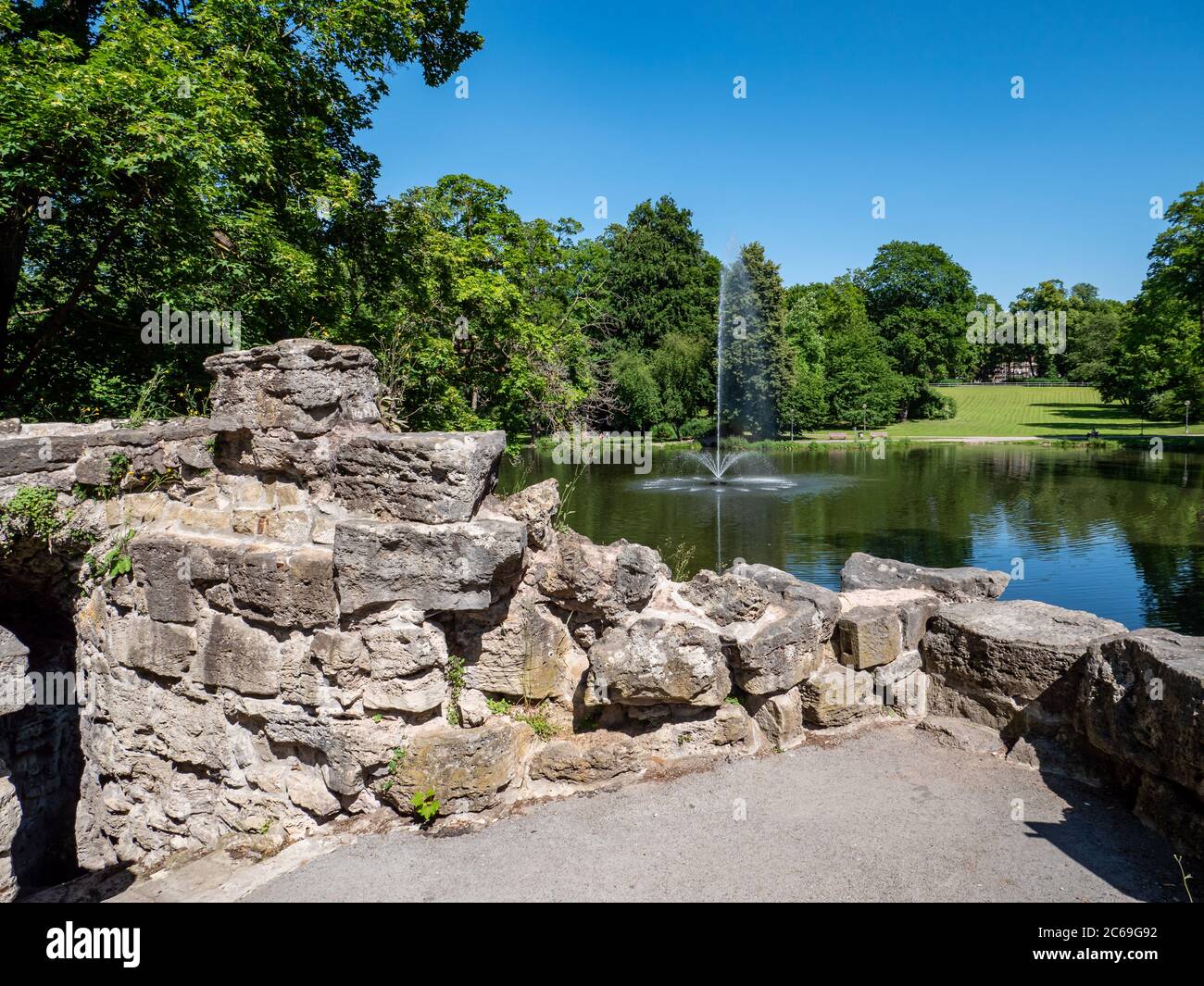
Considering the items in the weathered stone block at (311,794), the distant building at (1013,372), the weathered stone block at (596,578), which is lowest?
the weathered stone block at (311,794)

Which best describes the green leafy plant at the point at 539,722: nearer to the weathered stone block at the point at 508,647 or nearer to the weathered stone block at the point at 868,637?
the weathered stone block at the point at 508,647

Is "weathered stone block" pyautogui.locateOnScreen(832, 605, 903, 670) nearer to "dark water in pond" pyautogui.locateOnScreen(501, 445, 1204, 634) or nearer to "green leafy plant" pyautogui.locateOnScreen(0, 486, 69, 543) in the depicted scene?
"dark water in pond" pyautogui.locateOnScreen(501, 445, 1204, 634)

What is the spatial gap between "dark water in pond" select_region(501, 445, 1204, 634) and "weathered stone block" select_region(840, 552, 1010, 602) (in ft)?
13.6

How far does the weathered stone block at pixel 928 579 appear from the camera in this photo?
24.6 feet

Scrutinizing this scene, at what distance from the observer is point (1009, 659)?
235 inches

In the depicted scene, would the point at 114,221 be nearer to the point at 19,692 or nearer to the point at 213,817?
the point at 19,692

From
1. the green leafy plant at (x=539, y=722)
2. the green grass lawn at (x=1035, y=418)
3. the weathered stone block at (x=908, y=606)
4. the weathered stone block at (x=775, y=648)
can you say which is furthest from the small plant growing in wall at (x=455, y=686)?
the green grass lawn at (x=1035, y=418)

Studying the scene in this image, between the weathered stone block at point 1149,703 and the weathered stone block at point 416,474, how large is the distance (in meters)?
4.45

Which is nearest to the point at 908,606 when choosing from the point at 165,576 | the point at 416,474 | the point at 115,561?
the point at 416,474

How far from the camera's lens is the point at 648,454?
3766 cm

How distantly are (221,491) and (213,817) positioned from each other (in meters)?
2.38

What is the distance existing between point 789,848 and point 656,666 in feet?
4.82

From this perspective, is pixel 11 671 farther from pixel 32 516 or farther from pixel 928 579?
pixel 928 579

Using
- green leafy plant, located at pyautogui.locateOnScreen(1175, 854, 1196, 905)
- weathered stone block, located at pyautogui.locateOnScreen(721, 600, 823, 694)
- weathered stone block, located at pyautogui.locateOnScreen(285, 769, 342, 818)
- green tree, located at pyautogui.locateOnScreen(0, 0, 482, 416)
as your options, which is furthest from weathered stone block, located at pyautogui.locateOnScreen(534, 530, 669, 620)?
green tree, located at pyautogui.locateOnScreen(0, 0, 482, 416)
